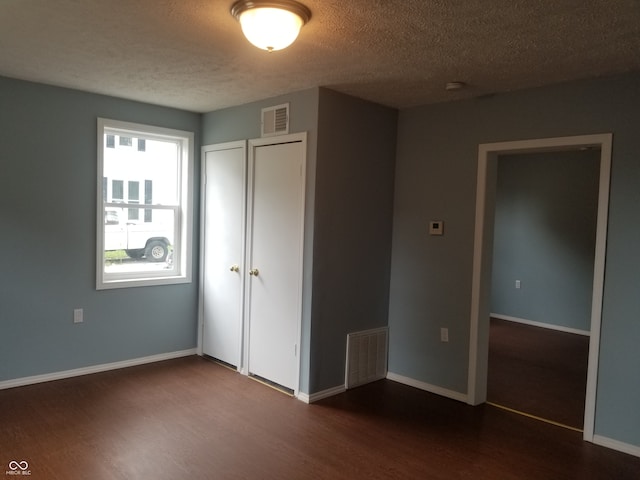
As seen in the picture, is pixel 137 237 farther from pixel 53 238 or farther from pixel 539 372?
pixel 539 372

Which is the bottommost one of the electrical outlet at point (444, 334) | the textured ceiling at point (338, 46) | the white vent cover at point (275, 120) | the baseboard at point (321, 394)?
the baseboard at point (321, 394)

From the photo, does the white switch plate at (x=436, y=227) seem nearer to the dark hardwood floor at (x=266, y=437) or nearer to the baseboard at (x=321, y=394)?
the dark hardwood floor at (x=266, y=437)

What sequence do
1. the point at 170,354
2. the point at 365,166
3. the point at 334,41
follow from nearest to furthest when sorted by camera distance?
1. the point at 334,41
2. the point at 365,166
3. the point at 170,354

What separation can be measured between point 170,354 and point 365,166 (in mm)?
2616

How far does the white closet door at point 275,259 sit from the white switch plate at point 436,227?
1115 mm

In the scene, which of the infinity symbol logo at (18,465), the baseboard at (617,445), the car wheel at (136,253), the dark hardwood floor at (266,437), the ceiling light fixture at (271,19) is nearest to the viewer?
the ceiling light fixture at (271,19)

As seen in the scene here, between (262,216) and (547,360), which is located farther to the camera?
(547,360)

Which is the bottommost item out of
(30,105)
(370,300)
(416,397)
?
(416,397)

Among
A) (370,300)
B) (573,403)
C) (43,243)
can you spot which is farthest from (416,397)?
(43,243)

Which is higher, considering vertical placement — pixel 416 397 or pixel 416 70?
pixel 416 70

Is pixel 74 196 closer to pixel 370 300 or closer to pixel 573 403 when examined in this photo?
pixel 370 300

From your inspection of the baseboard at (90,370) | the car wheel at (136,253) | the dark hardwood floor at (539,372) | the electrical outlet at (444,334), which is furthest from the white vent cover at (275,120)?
the dark hardwood floor at (539,372)

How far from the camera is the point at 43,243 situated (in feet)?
12.6

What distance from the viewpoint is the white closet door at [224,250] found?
4332 millimetres
